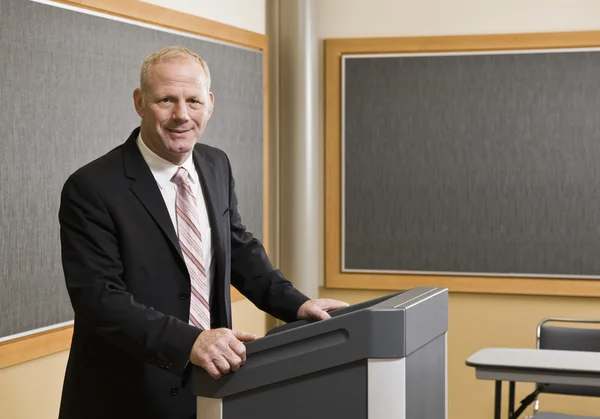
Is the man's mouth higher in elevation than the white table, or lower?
higher

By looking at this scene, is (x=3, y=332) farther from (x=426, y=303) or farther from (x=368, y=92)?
(x=368, y=92)

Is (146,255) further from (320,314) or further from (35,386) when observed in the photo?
(35,386)

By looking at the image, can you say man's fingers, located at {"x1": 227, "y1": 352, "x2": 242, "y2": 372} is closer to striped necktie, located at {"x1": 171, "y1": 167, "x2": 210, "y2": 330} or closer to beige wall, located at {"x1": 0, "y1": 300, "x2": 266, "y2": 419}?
striped necktie, located at {"x1": 171, "y1": 167, "x2": 210, "y2": 330}

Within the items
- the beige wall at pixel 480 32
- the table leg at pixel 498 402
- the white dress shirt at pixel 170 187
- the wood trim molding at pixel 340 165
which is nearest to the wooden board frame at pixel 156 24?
the wood trim molding at pixel 340 165

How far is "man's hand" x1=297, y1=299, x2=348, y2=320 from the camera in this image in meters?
1.94

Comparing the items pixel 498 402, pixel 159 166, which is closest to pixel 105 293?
pixel 159 166

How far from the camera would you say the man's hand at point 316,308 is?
194 centimetres

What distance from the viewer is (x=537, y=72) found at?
15.8 ft

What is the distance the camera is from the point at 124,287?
1826 millimetres

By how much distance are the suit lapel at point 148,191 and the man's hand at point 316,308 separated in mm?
284

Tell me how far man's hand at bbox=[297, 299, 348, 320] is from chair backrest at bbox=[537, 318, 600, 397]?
261cm

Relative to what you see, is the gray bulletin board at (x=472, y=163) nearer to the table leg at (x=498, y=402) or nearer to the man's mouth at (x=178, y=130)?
the table leg at (x=498, y=402)

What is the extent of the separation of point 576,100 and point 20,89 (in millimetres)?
2964

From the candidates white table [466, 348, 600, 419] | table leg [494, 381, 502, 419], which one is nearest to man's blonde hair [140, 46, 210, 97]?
white table [466, 348, 600, 419]
